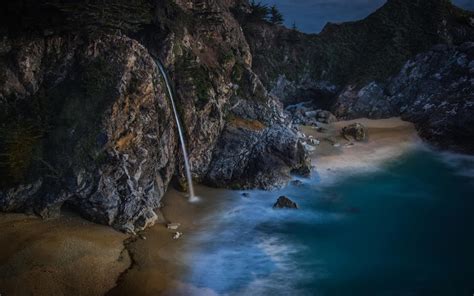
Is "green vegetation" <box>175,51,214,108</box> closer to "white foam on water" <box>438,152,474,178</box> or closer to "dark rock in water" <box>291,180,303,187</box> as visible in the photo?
"dark rock in water" <box>291,180,303,187</box>

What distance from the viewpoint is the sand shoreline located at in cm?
1017

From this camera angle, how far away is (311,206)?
53.8ft

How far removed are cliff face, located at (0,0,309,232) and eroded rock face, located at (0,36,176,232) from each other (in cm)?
3

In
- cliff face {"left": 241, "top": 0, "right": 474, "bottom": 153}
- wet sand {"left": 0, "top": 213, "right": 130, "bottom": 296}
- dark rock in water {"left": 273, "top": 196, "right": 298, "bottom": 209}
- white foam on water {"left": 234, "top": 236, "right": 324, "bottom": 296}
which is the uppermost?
cliff face {"left": 241, "top": 0, "right": 474, "bottom": 153}

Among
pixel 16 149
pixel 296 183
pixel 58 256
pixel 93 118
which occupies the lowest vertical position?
pixel 58 256

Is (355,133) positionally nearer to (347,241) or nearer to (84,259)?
(347,241)

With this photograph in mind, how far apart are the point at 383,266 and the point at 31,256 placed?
9.75 m

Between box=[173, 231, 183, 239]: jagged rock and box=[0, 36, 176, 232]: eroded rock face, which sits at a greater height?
box=[0, 36, 176, 232]: eroded rock face

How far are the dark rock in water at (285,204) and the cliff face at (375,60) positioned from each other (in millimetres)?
13288

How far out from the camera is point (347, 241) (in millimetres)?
13555

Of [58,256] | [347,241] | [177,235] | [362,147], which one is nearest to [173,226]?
[177,235]

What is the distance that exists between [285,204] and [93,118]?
25.3ft

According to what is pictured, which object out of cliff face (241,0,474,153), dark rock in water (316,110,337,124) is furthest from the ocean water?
cliff face (241,0,474,153)

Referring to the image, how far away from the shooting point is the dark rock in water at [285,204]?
1590 cm
